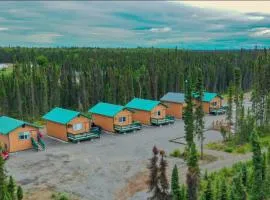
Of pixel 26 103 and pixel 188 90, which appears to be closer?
pixel 188 90

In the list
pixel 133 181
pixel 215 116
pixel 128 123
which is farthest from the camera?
pixel 215 116

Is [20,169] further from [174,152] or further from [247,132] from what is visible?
[247,132]

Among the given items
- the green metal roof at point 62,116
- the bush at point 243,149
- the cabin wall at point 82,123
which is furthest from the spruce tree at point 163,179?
the green metal roof at point 62,116

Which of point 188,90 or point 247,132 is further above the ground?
point 188,90

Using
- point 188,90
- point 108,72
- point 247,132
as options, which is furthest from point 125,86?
point 188,90

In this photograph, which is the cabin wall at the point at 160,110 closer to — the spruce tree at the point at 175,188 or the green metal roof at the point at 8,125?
the green metal roof at the point at 8,125

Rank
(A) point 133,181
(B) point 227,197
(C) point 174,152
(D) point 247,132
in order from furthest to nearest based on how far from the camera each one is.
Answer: (D) point 247,132 < (C) point 174,152 < (A) point 133,181 < (B) point 227,197

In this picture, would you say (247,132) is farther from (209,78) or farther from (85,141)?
(209,78)
